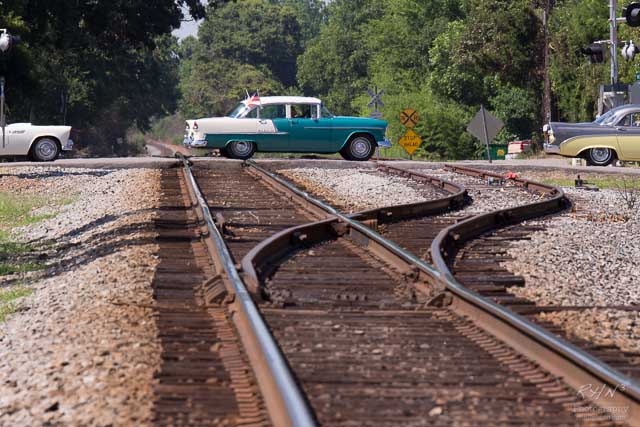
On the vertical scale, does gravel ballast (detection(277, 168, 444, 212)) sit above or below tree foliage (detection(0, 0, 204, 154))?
below

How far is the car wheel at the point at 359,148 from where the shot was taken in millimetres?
30203

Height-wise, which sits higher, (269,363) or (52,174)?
(269,363)

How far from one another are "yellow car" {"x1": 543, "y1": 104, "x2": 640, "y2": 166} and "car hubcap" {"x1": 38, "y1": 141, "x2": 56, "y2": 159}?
1207 cm

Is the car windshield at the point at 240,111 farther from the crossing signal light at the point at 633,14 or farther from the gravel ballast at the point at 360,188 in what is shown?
the crossing signal light at the point at 633,14

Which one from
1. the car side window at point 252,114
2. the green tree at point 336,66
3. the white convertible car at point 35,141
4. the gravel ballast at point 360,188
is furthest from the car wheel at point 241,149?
the green tree at point 336,66

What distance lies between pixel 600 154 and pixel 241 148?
8.78 m

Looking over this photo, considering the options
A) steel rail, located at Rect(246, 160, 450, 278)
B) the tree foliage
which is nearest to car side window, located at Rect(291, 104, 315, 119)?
the tree foliage

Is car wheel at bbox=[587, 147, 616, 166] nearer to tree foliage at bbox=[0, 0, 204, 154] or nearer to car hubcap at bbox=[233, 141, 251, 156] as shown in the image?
car hubcap at bbox=[233, 141, 251, 156]

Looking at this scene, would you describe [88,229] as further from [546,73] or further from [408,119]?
[546,73]

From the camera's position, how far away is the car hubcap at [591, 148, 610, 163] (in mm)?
28250

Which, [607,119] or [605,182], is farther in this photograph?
[607,119]

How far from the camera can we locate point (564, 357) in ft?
19.4

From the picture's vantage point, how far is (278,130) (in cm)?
2923

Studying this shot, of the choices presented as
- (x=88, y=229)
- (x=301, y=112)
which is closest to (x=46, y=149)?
(x=301, y=112)
